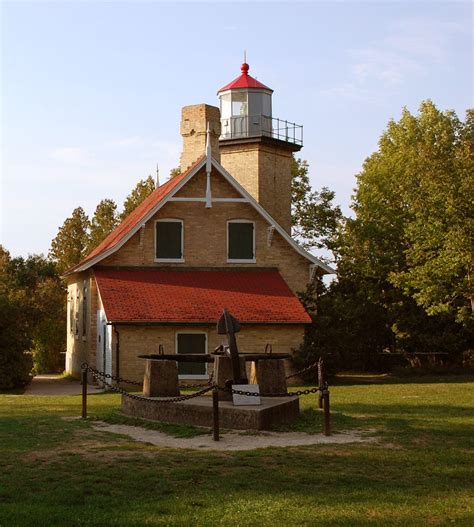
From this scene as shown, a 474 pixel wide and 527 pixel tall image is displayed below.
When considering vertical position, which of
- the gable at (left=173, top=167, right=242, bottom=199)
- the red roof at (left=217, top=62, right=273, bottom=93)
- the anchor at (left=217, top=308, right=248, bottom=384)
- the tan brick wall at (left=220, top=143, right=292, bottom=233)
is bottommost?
the anchor at (left=217, top=308, right=248, bottom=384)

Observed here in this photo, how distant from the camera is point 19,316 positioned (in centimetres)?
2936

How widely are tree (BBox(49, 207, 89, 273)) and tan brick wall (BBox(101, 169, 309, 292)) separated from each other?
585 inches

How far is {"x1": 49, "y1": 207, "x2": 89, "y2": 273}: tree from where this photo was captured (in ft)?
150

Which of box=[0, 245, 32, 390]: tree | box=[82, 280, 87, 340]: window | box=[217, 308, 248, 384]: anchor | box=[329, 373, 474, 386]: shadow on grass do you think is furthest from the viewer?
box=[82, 280, 87, 340]: window

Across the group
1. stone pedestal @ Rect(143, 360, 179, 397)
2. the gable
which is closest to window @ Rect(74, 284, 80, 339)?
the gable

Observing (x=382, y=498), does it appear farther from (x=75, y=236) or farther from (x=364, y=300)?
(x=75, y=236)

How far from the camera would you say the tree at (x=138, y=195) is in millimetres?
47594

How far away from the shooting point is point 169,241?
31.8 meters

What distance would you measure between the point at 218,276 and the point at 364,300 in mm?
9373

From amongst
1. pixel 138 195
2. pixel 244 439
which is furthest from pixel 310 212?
pixel 244 439

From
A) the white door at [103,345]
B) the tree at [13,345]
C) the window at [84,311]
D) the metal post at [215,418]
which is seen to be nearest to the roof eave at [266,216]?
the white door at [103,345]

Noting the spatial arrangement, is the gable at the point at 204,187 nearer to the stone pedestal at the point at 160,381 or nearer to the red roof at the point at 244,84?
the red roof at the point at 244,84

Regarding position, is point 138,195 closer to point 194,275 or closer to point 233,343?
point 194,275

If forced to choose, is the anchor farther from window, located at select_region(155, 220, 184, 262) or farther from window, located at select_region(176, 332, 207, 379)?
window, located at select_region(155, 220, 184, 262)
